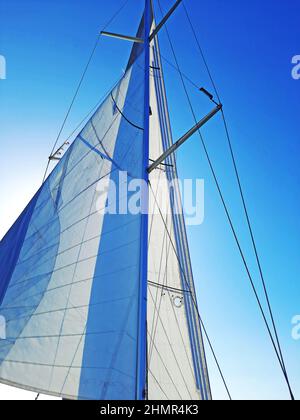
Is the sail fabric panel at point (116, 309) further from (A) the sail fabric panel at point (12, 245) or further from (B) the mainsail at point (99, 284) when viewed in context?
(A) the sail fabric panel at point (12, 245)

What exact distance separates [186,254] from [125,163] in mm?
1715

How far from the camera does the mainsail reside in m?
2.65

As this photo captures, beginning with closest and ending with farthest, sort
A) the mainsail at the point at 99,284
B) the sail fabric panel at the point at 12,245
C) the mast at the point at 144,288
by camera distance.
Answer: the mast at the point at 144,288 < the mainsail at the point at 99,284 < the sail fabric panel at the point at 12,245

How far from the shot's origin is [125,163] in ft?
12.8

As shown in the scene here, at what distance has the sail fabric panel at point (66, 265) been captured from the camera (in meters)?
2.68

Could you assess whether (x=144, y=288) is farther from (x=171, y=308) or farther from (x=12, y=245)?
(x=12, y=245)

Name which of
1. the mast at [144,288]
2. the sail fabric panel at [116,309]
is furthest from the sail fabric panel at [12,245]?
the mast at [144,288]

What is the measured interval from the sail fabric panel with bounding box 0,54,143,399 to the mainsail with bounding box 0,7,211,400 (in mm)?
10

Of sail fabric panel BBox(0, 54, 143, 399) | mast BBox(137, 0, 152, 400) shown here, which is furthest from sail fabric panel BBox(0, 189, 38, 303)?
mast BBox(137, 0, 152, 400)

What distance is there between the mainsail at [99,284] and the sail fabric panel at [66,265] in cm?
1

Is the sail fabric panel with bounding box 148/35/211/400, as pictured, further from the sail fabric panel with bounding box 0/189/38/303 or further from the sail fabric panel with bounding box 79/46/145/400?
the sail fabric panel with bounding box 0/189/38/303

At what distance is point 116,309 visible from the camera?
9.23ft

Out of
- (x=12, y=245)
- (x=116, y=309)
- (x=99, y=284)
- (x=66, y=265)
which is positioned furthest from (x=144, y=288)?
(x=12, y=245)
